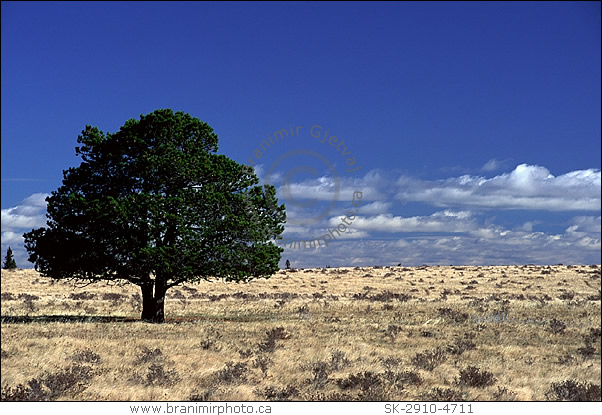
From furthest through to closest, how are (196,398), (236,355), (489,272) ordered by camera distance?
(489,272)
(236,355)
(196,398)

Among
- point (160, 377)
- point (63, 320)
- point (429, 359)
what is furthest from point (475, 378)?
point (63, 320)

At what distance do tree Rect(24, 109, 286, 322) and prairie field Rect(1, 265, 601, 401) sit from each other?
2587mm

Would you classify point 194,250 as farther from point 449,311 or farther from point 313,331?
point 449,311

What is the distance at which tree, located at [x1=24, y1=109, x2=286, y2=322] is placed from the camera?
25.2m

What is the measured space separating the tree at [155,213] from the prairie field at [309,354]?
2587 millimetres

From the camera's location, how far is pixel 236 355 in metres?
18.5

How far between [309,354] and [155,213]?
971 cm

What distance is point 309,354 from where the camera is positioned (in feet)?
61.3

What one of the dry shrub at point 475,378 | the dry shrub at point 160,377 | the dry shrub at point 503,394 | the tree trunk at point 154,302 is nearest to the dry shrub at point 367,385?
the dry shrub at point 475,378

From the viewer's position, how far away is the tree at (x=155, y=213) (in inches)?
993

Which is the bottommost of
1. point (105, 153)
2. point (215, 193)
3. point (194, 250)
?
point (194, 250)

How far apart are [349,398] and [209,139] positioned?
16866 millimetres

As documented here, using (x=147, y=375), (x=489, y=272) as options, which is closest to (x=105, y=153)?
(x=147, y=375)

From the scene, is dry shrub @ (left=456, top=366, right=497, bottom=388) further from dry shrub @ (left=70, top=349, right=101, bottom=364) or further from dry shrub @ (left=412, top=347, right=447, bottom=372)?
dry shrub @ (left=70, top=349, right=101, bottom=364)
